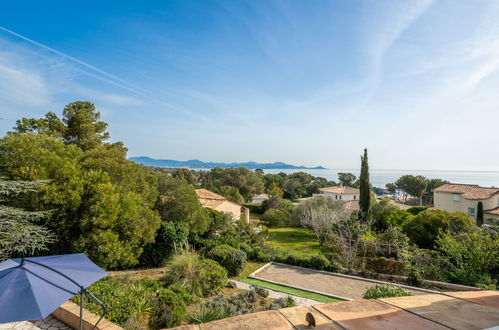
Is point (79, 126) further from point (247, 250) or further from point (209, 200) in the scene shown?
point (247, 250)

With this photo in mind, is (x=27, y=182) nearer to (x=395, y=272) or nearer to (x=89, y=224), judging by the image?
(x=89, y=224)

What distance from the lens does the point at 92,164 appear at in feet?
39.4

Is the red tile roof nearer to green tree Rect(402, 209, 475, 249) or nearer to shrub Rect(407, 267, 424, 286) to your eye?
green tree Rect(402, 209, 475, 249)

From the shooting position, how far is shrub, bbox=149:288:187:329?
20.1 ft

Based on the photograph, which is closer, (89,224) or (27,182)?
(27,182)

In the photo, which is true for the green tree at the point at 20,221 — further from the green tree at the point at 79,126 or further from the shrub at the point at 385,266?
Result: the shrub at the point at 385,266

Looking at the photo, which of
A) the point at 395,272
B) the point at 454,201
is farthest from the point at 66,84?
the point at 454,201

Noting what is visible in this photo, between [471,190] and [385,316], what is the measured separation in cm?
3568

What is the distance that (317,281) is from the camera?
11.4 meters

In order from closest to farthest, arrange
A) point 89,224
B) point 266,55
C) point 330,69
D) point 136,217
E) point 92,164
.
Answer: point 89,224 → point 136,217 → point 92,164 → point 266,55 → point 330,69

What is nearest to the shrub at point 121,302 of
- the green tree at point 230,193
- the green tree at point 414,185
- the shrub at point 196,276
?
the shrub at point 196,276

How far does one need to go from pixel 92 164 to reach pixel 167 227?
4920 mm

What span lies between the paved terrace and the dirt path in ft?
21.4

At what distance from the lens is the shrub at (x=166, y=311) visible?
6.12 meters
